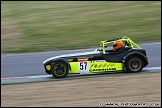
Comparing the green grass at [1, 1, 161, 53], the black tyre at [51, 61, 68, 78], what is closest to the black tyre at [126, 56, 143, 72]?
the black tyre at [51, 61, 68, 78]

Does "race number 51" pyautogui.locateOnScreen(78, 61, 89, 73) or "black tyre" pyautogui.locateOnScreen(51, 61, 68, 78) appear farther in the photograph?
"race number 51" pyautogui.locateOnScreen(78, 61, 89, 73)

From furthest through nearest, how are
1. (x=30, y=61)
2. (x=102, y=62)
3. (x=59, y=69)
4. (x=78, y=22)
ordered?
1. (x=78, y=22)
2. (x=30, y=61)
3. (x=102, y=62)
4. (x=59, y=69)

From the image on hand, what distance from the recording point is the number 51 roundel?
12.3 meters

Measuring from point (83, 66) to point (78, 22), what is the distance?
14.9 m

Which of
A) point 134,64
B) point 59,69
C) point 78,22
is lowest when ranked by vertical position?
point 59,69

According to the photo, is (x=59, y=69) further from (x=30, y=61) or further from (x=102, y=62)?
(x=30, y=61)

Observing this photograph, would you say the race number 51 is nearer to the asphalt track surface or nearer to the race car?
the race car

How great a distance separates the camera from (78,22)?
27062 mm

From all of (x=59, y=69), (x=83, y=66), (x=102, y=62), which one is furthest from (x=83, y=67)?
(x=59, y=69)

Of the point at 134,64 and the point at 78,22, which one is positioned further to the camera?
the point at 78,22

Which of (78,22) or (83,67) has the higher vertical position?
(78,22)

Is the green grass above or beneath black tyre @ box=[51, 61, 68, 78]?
above

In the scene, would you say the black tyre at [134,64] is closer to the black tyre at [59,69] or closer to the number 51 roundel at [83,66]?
the number 51 roundel at [83,66]

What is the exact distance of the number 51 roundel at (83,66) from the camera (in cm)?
1234
